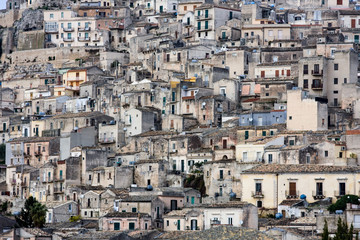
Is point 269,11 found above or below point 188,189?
above

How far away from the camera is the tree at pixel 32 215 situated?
248ft

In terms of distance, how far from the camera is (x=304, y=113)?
84.8 m

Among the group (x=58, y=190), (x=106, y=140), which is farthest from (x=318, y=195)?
(x=106, y=140)

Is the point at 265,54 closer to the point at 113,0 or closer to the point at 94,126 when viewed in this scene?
the point at 94,126

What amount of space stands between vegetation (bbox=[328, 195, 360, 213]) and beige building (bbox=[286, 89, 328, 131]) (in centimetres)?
1479

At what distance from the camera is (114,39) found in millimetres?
122812

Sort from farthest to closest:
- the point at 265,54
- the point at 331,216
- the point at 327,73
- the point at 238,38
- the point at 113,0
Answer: the point at 113,0, the point at 238,38, the point at 265,54, the point at 327,73, the point at 331,216

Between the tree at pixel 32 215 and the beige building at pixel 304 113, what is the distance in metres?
18.9

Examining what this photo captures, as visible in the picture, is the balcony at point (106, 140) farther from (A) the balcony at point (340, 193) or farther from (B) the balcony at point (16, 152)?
(A) the balcony at point (340, 193)

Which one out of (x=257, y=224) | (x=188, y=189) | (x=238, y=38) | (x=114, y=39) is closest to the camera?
(x=257, y=224)

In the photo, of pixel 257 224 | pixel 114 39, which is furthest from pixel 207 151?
pixel 114 39

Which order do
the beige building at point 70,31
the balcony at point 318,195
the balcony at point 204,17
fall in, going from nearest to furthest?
the balcony at point 318,195, the balcony at point 204,17, the beige building at point 70,31

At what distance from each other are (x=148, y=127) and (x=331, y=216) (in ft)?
109

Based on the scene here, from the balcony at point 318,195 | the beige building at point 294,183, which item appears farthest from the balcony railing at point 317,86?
the balcony at point 318,195
